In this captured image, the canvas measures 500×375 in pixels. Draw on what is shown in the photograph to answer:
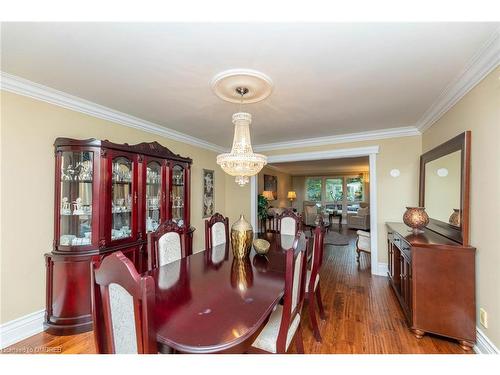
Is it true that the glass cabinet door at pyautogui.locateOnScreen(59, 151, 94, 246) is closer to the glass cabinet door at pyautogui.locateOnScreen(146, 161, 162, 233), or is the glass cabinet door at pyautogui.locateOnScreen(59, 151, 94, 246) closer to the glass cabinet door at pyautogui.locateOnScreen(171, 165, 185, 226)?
the glass cabinet door at pyautogui.locateOnScreen(146, 161, 162, 233)

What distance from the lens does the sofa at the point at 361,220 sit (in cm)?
782

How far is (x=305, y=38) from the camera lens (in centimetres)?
148

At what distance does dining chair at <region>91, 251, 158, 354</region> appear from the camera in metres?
0.86

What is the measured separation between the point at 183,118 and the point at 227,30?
182 cm

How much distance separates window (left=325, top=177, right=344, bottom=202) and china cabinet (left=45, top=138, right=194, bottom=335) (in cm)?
893

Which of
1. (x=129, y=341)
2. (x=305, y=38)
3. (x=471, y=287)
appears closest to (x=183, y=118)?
(x=305, y=38)

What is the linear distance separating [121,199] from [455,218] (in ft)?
11.4

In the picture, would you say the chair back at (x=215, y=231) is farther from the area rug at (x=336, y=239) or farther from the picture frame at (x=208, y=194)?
the area rug at (x=336, y=239)

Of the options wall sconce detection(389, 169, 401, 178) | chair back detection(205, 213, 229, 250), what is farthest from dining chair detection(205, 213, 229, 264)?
wall sconce detection(389, 169, 401, 178)

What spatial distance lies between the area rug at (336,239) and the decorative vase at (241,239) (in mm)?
4487

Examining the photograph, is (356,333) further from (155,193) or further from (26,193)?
(26,193)

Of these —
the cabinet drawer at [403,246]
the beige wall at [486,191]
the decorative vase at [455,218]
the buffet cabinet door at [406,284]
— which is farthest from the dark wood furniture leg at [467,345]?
the decorative vase at [455,218]

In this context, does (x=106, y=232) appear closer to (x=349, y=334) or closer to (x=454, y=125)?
(x=349, y=334)

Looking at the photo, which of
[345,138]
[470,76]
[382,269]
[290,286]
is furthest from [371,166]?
[290,286]
